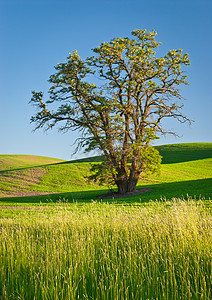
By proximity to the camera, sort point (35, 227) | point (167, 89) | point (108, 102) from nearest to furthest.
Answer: point (35, 227) < point (108, 102) < point (167, 89)

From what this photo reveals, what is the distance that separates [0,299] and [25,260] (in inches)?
38.4

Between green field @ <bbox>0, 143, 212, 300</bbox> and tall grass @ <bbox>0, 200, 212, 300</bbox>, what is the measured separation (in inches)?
0.8

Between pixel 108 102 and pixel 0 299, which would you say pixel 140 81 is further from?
pixel 0 299

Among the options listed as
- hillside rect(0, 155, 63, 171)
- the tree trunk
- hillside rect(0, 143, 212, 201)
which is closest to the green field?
hillside rect(0, 143, 212, 201)

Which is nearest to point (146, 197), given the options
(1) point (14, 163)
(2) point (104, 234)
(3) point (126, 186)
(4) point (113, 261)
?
(3) point (126, 186)

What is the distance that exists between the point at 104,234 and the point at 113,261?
2005 millimetres

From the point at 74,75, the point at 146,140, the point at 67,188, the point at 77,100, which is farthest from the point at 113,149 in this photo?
the point at 67,188

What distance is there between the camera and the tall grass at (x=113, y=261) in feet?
12.6

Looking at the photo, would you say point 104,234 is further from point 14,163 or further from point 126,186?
point 14,163

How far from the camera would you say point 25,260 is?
195 inches

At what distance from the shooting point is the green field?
13.2 feet

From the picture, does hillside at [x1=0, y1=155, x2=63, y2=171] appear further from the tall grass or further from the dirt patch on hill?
the tall grass

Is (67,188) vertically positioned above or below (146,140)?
below

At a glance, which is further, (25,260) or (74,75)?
(74,75)
